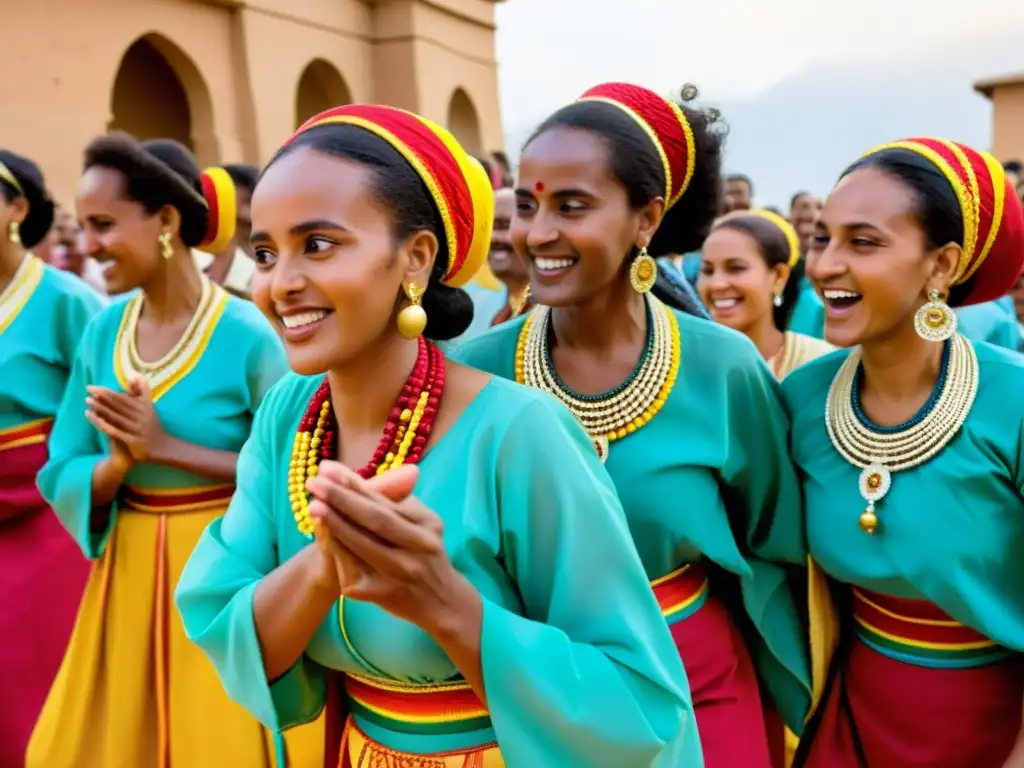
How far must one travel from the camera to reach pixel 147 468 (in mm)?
3154

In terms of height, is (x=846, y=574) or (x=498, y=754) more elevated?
(x=846, y=574)

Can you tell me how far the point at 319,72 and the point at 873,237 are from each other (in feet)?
42.6

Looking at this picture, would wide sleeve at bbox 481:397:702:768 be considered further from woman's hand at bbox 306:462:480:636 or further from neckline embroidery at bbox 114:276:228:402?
neckline embroidery at bbox 114:276:228:402

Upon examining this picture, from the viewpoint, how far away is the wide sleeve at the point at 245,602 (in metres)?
1.65

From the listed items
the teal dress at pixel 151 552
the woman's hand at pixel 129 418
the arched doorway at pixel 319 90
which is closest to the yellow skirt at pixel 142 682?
the teal dress at pixel 151 552

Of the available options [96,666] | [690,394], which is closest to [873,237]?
[690,394]

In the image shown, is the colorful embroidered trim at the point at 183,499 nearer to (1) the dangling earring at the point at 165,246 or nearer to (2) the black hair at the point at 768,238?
(1) the dangling earring at the point at 165,246

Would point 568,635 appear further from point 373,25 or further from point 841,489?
point 373,25

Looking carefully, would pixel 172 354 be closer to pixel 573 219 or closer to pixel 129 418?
pixel 129 418

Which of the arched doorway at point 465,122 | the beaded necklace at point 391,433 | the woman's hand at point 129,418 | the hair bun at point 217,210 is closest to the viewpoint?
the beaded necklace at point 391,433

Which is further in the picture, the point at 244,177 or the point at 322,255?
the point at 244,177

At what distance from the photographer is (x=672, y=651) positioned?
64.6 inches

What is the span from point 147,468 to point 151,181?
2.85ft

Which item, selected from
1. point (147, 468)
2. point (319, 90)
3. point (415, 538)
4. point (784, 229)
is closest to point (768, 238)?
point (784, 229)
